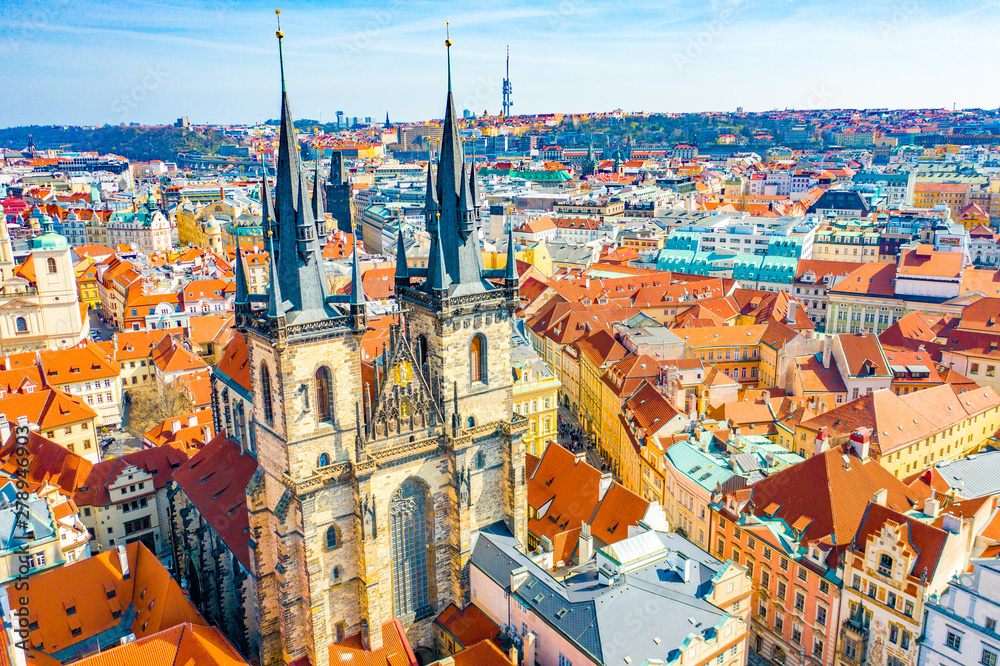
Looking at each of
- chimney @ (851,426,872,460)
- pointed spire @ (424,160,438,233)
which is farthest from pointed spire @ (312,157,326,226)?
chimney @ (851,426,872,460)

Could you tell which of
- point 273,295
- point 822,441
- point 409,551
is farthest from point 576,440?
point 273,295

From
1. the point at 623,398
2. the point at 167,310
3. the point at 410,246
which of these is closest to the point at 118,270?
the point at 167,310

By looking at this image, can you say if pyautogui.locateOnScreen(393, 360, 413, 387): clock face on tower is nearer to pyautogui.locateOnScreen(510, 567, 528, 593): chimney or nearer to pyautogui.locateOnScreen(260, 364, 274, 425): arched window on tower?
pyautogui.locateOnScreen(260, 364, 274, 425): arched window on tower

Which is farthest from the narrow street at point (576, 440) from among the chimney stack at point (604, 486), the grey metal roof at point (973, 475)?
the grey metal roof at point (973, 475)

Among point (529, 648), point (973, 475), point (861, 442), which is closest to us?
point (529, 648)

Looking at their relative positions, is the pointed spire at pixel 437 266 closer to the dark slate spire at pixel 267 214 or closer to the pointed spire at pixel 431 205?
the pointed spire at pixel 431 205

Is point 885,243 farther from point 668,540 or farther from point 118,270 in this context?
point 118,270

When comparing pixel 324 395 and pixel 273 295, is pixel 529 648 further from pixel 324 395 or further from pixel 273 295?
pixel 273 295
